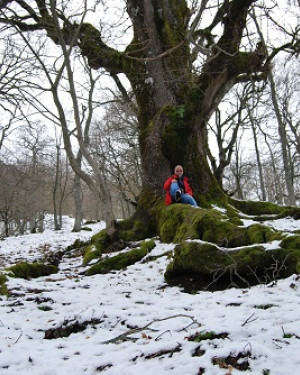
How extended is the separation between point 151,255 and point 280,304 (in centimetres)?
309

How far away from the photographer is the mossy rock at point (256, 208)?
820 centimetres

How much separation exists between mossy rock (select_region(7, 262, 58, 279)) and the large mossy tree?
278 centimetres

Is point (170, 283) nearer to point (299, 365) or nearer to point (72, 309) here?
point (72, 309)

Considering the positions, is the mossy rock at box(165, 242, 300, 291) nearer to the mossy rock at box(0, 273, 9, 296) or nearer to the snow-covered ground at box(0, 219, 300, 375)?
the snow-covered ground at box(0, 219, 300, 375)

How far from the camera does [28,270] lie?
5.12 m

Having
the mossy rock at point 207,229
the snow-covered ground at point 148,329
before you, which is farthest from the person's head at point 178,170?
the snow-covered ground at point 148,329

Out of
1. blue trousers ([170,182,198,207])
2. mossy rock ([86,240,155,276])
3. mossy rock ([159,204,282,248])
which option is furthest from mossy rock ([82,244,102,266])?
blue trousers ([170,182,198,207])

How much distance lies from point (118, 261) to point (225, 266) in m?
2.36

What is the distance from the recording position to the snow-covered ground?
77.2 inches

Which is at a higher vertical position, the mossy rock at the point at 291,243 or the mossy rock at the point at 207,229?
the mossy rock at the point at 207,229

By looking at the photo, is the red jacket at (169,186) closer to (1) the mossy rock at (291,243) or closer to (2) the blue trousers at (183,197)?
(2) the blue trousers at (183,197)

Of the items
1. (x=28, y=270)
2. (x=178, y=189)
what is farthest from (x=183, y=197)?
(x=28, y=270)

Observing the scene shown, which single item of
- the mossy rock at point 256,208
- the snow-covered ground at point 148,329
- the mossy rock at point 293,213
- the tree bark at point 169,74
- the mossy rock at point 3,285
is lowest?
the snow-covered ground at point 148,329

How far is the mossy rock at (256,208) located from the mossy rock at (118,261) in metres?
3.42
